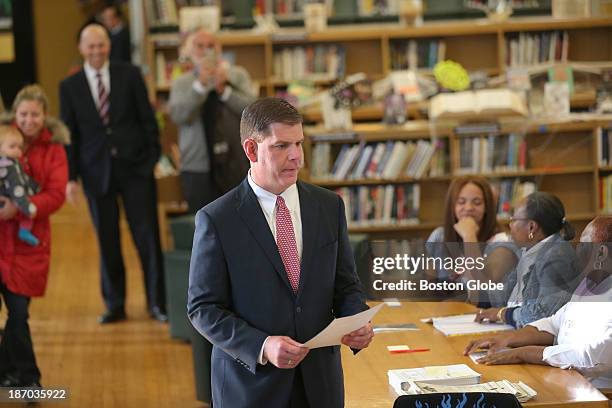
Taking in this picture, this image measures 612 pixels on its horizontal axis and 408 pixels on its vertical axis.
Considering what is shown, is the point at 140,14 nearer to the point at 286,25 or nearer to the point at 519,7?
the point at 286,25

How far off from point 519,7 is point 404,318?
6113mm

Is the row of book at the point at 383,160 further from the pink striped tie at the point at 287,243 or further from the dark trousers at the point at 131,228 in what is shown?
the pink striped tie at the point at 287,243

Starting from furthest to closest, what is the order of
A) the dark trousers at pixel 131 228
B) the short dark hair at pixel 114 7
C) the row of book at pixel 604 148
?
the short dark hair at pixel 114 7
the row of book at pixel 604 148
the dark trousers at pixel 131 228

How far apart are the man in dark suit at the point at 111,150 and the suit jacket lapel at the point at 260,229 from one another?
3.88 meters

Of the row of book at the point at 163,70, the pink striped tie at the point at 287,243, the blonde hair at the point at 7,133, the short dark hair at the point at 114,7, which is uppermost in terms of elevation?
the short dark hair at the point at 114,7

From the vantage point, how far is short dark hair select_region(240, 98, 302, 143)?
2.92m

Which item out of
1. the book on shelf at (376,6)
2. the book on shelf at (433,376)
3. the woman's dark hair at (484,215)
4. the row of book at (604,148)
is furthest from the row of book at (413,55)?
the book on shelf at (433,376)

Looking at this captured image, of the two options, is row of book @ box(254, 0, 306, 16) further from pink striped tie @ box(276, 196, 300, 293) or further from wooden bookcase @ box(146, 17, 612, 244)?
pink striped tie @ box(276, 196, 300, 293)

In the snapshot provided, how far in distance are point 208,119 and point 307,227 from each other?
13.7ft

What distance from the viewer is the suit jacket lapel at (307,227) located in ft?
9.87

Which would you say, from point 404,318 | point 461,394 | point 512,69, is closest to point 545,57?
point 512,69

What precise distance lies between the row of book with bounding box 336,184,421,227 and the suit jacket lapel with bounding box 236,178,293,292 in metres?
4.74

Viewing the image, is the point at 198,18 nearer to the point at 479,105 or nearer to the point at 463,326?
the point at 479,105

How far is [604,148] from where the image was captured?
7652mm
